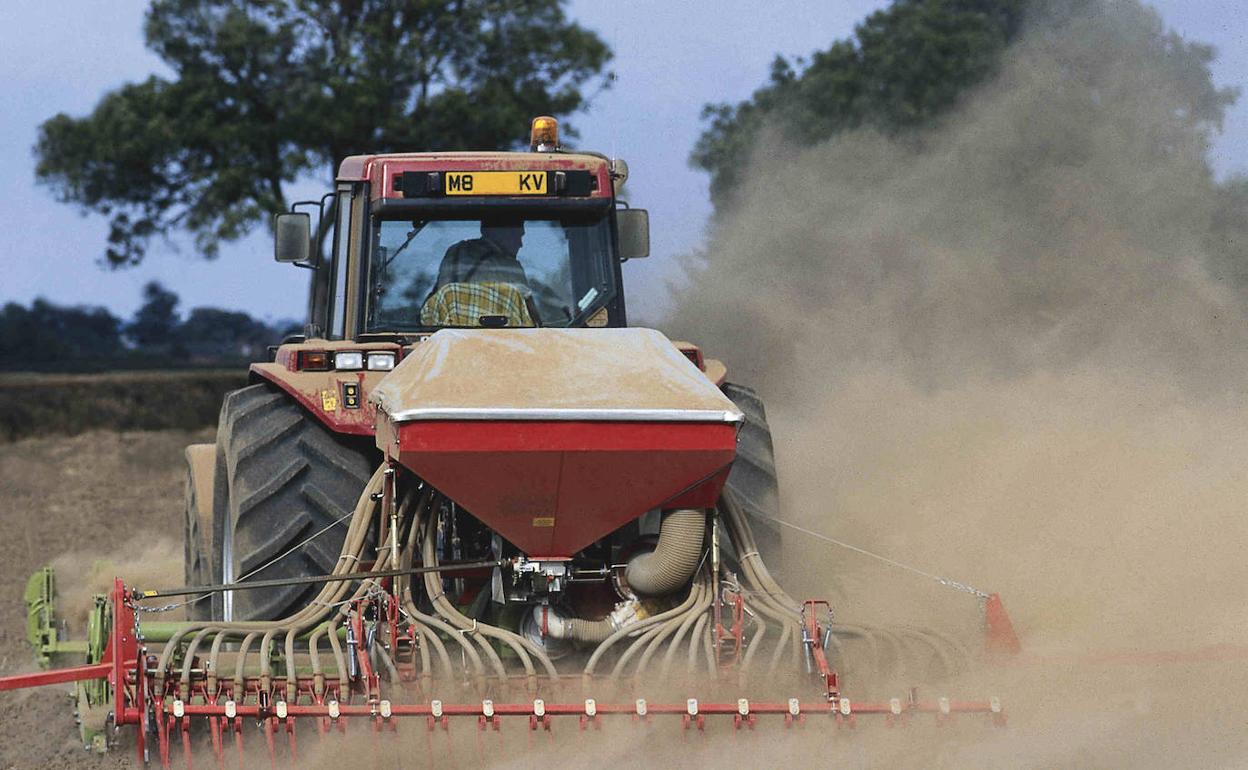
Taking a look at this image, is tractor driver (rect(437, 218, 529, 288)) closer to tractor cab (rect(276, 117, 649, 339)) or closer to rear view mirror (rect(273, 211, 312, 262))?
tractor cab (rect(276, 117, 649, 339))

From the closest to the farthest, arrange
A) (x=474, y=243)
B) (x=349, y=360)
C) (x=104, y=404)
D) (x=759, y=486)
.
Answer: (x=349, y=360), (x=759, y=486), (x=474, y=243), (x=104, y=404)

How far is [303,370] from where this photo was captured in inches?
229

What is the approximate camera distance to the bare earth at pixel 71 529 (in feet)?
21.8

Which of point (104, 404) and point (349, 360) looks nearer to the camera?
point (349, 360)

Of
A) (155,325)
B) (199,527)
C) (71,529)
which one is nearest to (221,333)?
(155,325)

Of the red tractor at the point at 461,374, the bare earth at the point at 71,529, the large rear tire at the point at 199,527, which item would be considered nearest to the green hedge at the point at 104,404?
the bare earth at the point at 71,529

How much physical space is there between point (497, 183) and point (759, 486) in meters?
1.60

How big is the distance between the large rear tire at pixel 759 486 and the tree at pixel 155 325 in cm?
2633

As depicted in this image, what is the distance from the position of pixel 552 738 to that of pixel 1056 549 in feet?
8.77

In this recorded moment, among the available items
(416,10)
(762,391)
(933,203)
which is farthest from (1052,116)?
(416,10)

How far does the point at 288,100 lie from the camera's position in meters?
22.5

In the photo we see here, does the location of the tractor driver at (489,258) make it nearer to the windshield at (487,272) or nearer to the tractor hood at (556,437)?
the windshield at (487,272)

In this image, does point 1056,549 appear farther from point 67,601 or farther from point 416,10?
point 416,10

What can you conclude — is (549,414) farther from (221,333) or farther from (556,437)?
(221,333)
